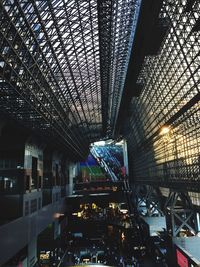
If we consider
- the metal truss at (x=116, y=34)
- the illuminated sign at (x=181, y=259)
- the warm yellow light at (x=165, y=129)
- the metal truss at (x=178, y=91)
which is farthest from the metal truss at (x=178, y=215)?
the metal truss at (x=116, y=34)

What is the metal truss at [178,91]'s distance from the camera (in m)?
24.3

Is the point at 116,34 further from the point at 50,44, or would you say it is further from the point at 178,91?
the point at 178,91

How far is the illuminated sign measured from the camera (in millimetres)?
25144

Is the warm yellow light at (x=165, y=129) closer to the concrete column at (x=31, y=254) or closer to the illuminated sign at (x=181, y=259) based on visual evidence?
the illuminated sign at (x=181, y=259)

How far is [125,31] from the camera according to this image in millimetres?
29547

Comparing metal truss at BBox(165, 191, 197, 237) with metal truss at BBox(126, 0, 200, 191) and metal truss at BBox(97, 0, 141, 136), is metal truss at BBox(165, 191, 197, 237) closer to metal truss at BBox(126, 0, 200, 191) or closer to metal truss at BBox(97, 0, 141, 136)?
metal truss at BBox(126, 0, 200, 191)

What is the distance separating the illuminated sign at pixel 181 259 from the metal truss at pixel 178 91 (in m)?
5.82

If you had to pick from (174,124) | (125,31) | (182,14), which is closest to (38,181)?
(174,124)

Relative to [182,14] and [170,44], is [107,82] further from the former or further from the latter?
[182,14]

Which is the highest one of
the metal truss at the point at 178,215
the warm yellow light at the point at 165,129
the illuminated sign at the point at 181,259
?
the warm yellow light at the point at 165,129

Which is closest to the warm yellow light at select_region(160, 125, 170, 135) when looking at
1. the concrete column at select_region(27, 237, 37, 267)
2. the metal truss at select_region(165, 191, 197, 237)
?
the metal truss at select_region(165, 191, 197, 237)

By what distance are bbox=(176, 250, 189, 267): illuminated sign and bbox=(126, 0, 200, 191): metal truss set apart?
5823 mm

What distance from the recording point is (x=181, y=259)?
88.2 feet

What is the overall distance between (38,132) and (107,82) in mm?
11633
